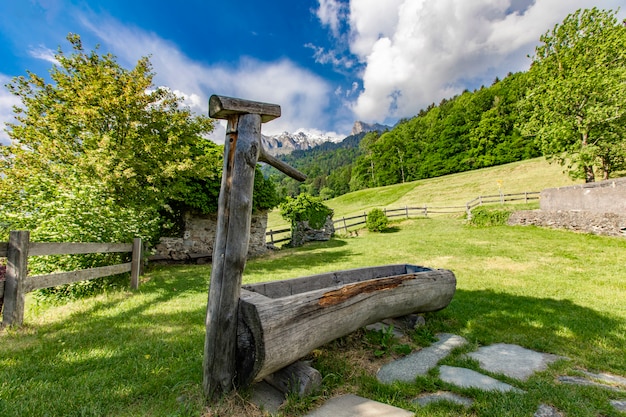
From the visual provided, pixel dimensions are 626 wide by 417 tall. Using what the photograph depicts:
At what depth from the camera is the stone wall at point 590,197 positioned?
11.0 meters

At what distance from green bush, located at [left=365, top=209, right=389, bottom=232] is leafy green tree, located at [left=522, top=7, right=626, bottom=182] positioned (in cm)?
1066

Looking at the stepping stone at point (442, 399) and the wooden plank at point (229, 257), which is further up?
the wooden plank at point (229, 257)

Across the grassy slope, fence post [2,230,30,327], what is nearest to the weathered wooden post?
fence post [2,230,30,327]

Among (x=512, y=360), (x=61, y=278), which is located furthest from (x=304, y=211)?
(x=512, y=360)

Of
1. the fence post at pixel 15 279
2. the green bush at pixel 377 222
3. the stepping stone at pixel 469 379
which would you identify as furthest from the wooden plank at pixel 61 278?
the green bush at pixel 377 222

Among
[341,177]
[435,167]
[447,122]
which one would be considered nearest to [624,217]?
[435,167]

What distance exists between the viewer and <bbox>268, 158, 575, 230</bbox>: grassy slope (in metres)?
27.8

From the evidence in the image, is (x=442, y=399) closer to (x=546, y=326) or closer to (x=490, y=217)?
(x=546, y=326)

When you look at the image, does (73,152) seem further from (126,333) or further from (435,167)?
(435,167)

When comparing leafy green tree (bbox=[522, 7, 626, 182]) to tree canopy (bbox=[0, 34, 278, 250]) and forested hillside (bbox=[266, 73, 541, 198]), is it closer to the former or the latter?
tree canopy (bbox=[0, 34, 278, 250])

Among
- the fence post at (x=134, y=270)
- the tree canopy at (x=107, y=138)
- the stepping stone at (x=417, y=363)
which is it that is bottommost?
the stepping stone at (x=417, y=363)

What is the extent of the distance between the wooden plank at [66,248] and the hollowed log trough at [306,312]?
3.54 metres

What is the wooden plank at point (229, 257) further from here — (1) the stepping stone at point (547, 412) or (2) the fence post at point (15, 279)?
(2) the fence post at point (15, 279)

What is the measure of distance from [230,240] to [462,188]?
36.5 m
